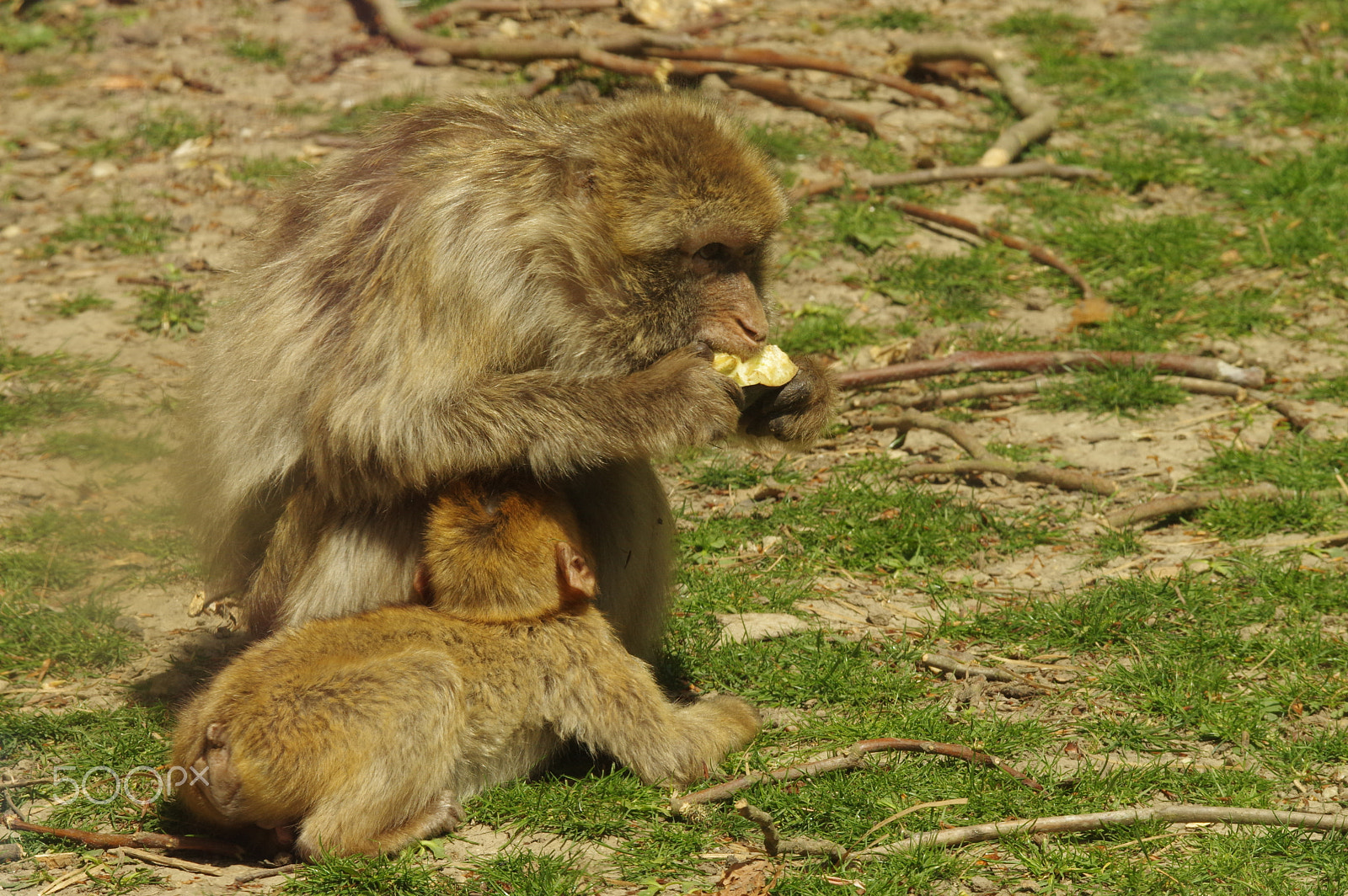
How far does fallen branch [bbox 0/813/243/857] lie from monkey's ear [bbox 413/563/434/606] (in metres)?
0.82

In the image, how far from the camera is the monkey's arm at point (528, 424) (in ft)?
11.7

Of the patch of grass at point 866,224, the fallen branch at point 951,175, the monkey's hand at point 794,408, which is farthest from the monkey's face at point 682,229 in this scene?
the fallen branch at point 951,175

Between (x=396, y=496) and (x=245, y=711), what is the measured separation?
80cm

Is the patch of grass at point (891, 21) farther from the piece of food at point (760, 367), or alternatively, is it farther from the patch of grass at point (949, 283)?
the piece of food at point (760, 367)

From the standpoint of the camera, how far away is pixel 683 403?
3676 mm

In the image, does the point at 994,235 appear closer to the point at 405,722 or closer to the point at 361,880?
the point at 405,722

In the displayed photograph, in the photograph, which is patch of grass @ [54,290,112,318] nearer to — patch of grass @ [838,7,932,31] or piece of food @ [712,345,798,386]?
piece of food @ [712,345,798,386]

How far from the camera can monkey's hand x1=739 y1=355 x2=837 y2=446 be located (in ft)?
13.8

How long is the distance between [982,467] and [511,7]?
18.9ft

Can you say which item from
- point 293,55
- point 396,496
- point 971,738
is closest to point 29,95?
point 293,55

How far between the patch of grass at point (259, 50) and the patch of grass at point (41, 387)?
366 centimetres

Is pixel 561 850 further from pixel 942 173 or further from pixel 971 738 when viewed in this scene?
pixel 942 173

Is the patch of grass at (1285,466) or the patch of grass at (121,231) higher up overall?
the patch of grass at (121,231)

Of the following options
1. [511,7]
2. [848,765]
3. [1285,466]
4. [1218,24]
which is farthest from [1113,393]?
[511,7]
